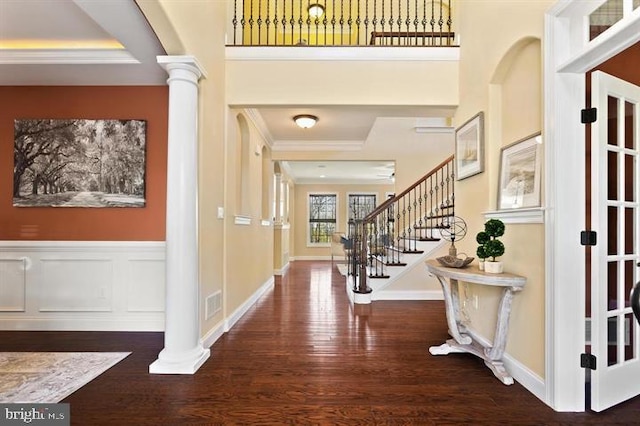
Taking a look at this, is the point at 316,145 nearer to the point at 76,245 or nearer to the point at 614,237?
the point at 76,245

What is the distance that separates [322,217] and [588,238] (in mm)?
9972

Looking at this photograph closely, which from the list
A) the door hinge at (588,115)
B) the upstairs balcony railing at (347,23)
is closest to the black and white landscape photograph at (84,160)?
the upstairs balcony railing at (347,23)

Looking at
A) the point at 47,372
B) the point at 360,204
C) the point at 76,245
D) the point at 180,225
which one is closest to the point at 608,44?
the point at 180,225

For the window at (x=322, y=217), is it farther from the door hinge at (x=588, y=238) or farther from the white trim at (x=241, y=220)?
the door hinge at (x=588, y=238)

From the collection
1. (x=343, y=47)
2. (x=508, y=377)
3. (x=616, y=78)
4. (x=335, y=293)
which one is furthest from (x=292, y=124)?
(x=508, y=377)

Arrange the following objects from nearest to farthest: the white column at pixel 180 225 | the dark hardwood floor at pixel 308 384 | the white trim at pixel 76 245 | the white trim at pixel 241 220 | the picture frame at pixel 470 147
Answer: the dark hardwood floor at pixel 308 384, the white column at pixel 180 225, the picture frame at pixel 470 147, the white trim at pixel 76 245, the white trim at pixel 241 220

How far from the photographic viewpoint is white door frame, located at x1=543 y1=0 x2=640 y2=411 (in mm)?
1961

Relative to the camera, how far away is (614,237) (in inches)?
81.7

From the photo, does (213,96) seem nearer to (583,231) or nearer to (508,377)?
(583,231)

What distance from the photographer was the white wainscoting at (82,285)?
11.1 ft

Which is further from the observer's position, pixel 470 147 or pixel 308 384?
pixel 470 147

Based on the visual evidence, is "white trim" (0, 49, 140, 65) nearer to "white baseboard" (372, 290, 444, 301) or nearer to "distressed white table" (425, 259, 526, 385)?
"distressed white table" (425, 259, 526, 385)

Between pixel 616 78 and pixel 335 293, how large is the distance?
441 centimetres

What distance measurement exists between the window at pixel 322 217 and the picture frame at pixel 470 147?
8.44m
